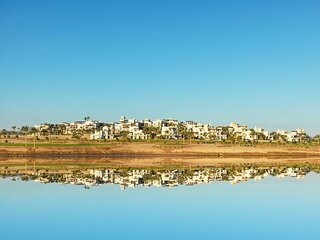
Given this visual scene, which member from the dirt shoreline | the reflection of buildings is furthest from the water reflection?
the dirt shoreline

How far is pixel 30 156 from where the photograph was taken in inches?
5266

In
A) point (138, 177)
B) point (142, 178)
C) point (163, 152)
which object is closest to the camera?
point (142, 178)

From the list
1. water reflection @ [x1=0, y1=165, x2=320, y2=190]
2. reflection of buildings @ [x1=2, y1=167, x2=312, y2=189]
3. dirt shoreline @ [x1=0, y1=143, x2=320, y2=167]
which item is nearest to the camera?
reflection of buildings @ [x1=2, y1=167, x2=312, y2=189]

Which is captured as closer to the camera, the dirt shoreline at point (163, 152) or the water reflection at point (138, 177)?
the water reflection at point (138, 177)

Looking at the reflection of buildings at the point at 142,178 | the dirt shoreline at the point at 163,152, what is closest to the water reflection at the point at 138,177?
the reflection of buildings at the point at 142,178

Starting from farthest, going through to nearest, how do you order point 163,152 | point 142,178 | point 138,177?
point 163,152
point 138,177
point 142,178

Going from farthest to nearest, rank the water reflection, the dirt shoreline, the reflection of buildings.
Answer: the dirt shoreline → the water reflection → the reflection of buildings

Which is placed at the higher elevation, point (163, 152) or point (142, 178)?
point (163, 152)

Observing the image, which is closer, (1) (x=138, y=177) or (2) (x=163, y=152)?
(1) (x=138, y=177)

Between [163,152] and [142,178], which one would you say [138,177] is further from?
[163,152]

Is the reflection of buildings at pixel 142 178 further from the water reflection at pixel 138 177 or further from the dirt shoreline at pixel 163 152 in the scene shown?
the dirt shoreline at pixel 163 152

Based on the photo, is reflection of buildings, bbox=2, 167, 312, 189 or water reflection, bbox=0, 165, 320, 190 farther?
water reflection, bbox=0, 165, 320, 190

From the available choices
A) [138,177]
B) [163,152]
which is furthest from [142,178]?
[163,152]

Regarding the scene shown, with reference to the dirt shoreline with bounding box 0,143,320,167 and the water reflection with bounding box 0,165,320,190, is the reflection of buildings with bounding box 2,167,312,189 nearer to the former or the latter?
the water reflection with bounding box 0,165,320,190
